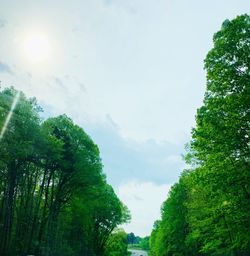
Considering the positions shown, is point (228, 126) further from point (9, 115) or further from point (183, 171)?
point (183, 171)

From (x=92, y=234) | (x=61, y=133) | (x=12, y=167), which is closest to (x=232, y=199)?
(x=12, y=167)

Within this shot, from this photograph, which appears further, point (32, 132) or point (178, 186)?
point (178, 186)

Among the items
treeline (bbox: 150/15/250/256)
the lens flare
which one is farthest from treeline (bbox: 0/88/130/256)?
treeline (bbox: 150/15/250/256)

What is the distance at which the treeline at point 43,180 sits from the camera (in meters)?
29.3

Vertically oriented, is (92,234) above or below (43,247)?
above

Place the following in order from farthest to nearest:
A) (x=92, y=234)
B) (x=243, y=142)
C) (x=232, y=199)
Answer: (x=92, y=234), (x=232, y=199), (x=243, y=142)

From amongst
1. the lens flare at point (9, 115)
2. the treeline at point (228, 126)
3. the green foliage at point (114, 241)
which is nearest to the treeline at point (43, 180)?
the lens flare at point (9, 115)

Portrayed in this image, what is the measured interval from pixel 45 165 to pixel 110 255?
5006 centimetres

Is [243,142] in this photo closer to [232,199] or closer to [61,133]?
[232,199]

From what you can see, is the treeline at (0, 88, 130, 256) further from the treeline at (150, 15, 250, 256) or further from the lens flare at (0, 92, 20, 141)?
the treeline at (150, 15, 250, 256)

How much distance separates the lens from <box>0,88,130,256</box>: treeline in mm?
29312

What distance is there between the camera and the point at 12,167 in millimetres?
31188

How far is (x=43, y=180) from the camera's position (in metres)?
40.0

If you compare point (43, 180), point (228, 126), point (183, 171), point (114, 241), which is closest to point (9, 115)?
point (43, 180)
